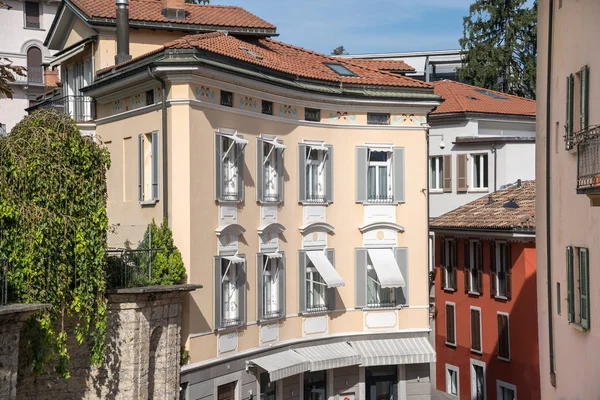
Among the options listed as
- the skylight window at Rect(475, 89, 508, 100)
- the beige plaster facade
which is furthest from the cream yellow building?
the skylight window at Rect(475, 89, 508, 100)

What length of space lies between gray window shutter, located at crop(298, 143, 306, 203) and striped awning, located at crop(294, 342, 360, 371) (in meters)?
4.04

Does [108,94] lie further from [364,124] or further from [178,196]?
[364,124]

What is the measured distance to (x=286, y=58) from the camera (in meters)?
29.9

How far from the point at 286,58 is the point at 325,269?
20.1 ft

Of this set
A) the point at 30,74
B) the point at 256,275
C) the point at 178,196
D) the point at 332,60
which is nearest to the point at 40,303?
the point at 178,196

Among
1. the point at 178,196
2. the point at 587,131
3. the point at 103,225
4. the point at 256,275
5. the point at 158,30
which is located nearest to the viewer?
the point at 587,131

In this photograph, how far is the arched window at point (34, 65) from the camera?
208ft

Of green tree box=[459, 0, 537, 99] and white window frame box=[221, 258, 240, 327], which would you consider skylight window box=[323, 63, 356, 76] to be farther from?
green tree box=[459, 0, 537, 99]

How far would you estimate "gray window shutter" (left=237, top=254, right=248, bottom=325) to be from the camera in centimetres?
2559

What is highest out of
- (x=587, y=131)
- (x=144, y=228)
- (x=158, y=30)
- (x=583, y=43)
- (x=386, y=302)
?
(x=158, y=30)

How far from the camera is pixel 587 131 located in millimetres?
15133

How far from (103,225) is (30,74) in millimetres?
45402

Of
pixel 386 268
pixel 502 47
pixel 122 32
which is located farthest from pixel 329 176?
pixel 502 47

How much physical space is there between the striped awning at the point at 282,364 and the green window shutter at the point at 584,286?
10.5 m
